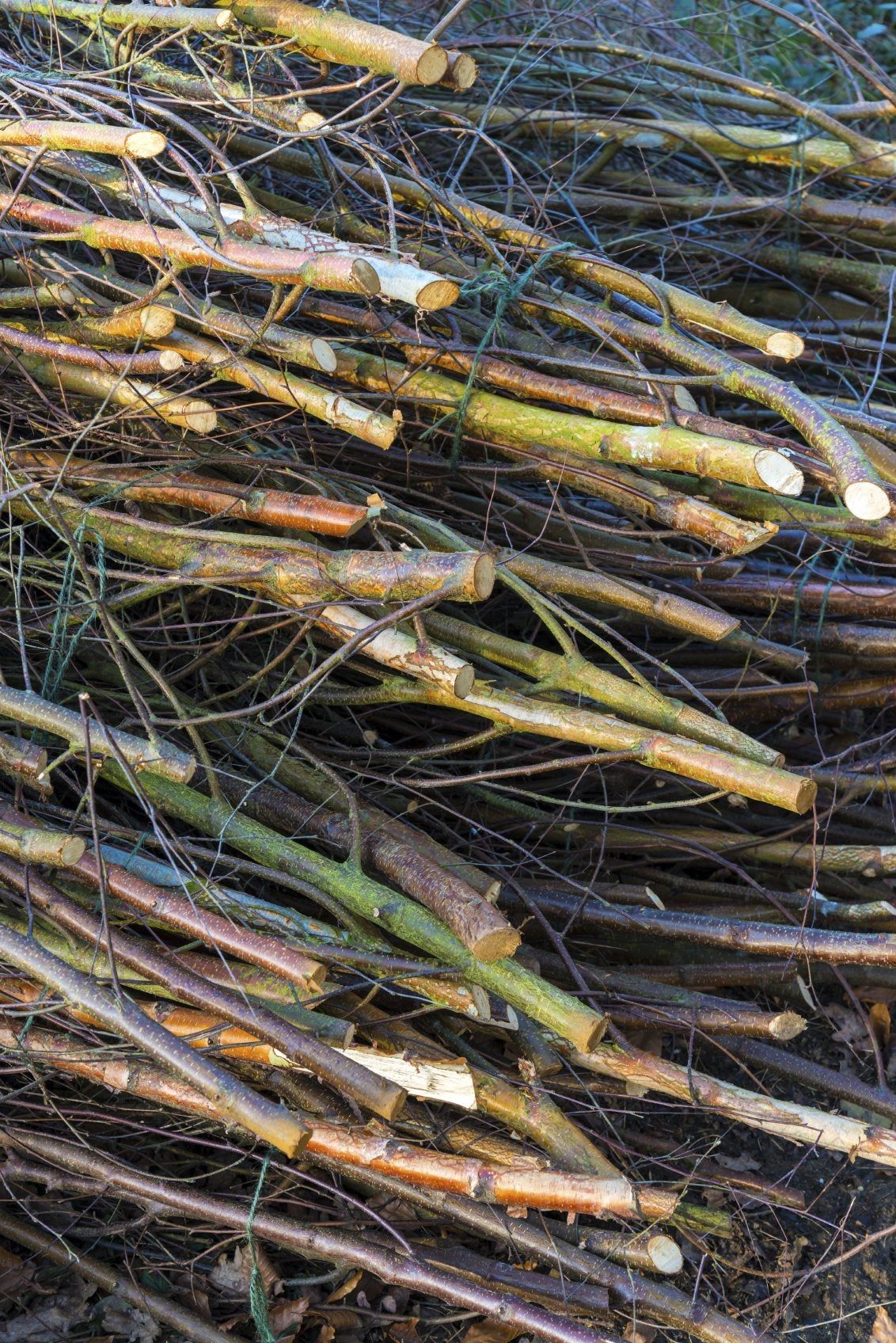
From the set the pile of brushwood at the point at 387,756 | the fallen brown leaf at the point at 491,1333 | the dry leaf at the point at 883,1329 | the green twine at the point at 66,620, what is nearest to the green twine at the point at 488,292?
the pile of brushwood at the point at 387,756

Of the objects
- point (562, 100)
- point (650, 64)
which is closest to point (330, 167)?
point (562, 100)

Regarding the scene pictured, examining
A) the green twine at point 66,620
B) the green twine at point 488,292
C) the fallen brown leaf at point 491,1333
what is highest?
the green twine at point 488,292

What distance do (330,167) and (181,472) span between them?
95cm

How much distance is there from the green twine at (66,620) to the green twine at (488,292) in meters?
0.81

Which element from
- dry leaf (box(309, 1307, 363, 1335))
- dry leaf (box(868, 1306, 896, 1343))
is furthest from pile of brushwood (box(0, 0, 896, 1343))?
dry leaf (box(868, 1306, 896, 1343))

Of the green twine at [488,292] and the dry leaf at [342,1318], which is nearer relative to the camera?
the dry leaf at [342,1318]

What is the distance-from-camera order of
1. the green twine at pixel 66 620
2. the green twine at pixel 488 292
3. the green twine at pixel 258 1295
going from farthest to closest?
the green twine at pixel 488 292
the green twine at pixel 66 620
the green twine at pixel 258 1295

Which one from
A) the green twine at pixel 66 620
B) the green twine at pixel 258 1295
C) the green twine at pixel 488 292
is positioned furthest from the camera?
the green twine at pixel 488 292

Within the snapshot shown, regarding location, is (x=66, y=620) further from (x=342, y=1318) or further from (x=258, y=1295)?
(x=342, y=1318)

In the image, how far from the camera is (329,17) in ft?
7.44

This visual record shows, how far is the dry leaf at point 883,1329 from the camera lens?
2494 mm

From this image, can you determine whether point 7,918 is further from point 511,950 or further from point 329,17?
point 329,17

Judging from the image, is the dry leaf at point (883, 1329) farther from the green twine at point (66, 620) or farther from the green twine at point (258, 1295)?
the green twine at point (66, 620)

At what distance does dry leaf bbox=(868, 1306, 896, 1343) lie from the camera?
2494mm
